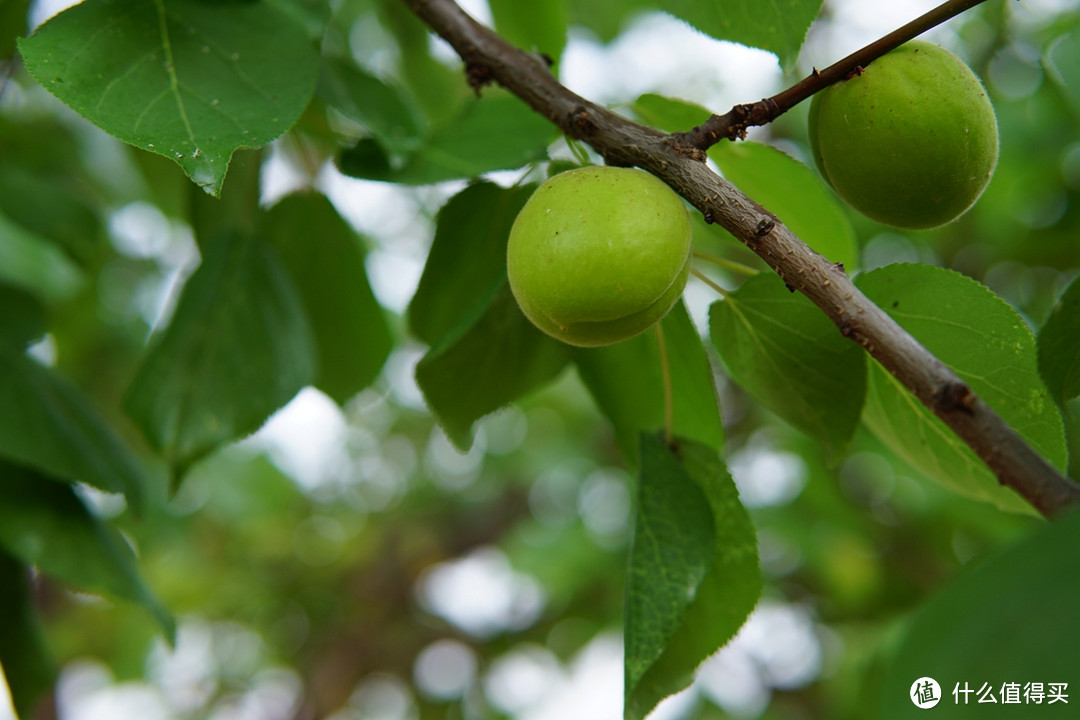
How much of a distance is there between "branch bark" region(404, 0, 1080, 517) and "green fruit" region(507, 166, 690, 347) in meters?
0.04

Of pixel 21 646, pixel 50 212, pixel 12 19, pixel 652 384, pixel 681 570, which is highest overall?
pixel 12 19

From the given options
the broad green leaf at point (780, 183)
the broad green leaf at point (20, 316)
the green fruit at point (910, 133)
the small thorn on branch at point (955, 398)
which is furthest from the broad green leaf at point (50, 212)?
the small thorn on branch at point (955, 398)

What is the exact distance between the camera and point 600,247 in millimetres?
734

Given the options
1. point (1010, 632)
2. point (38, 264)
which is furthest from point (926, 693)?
point (38, 264)

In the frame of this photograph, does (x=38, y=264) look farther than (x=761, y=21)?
Yes

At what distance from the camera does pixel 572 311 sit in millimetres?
759

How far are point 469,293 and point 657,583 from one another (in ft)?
1.48

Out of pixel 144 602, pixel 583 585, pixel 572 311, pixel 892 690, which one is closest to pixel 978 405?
pixel 892 690

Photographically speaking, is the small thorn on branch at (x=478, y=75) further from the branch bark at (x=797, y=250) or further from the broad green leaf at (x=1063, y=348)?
the broad green leaf at (x=1063, y=348)

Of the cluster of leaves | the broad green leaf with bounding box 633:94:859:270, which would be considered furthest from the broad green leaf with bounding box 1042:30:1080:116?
the broad green leaf with bounding box 633:94:859:270

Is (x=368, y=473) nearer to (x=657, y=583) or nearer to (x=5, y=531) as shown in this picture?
(x=5, y=531)

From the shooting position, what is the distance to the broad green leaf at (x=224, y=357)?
1222 mm

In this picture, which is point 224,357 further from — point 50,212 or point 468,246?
point 50,212

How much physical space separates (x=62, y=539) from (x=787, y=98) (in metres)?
1.11
